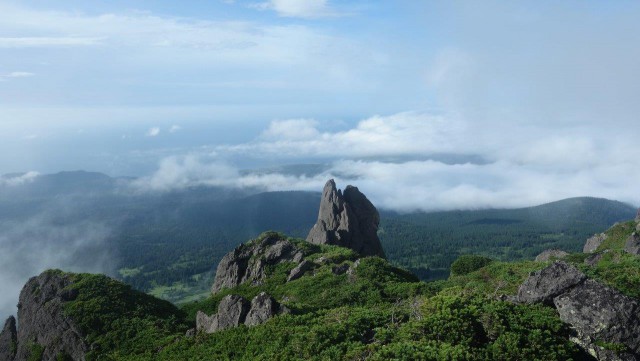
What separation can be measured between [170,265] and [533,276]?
7011 inches

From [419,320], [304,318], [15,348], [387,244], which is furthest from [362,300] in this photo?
[387,244]

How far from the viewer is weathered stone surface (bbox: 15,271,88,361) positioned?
149ft

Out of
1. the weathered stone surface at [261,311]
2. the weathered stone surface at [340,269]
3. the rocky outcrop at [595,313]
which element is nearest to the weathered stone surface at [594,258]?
the weathered stone surface at [340,269]

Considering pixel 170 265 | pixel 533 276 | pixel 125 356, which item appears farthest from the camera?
pixel 170 265

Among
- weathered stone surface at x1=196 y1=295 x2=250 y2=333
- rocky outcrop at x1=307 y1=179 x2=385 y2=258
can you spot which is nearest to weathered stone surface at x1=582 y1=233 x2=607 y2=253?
rocky outcrop at x1=307 y1=179 x2=385 y2=258

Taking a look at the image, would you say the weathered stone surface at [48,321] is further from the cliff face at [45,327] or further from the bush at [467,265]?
the bush at [467,265]

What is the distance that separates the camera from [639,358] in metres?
22.9

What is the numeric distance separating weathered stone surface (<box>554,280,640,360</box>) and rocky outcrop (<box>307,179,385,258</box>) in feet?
175

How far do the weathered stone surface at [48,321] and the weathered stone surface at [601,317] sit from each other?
40.2 meters

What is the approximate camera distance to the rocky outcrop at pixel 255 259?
62.9 meters

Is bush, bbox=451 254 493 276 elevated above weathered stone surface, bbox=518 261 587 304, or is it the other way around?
weathered stone surface, bbox=518 261 587 304

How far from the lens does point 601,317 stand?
2373 cm

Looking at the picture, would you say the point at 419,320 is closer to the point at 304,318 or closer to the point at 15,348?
the point at 304,318

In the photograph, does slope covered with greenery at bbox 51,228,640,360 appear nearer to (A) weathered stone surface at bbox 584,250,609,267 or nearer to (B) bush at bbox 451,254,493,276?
(A) weathered stone surface at bbox 584,250,609,267
